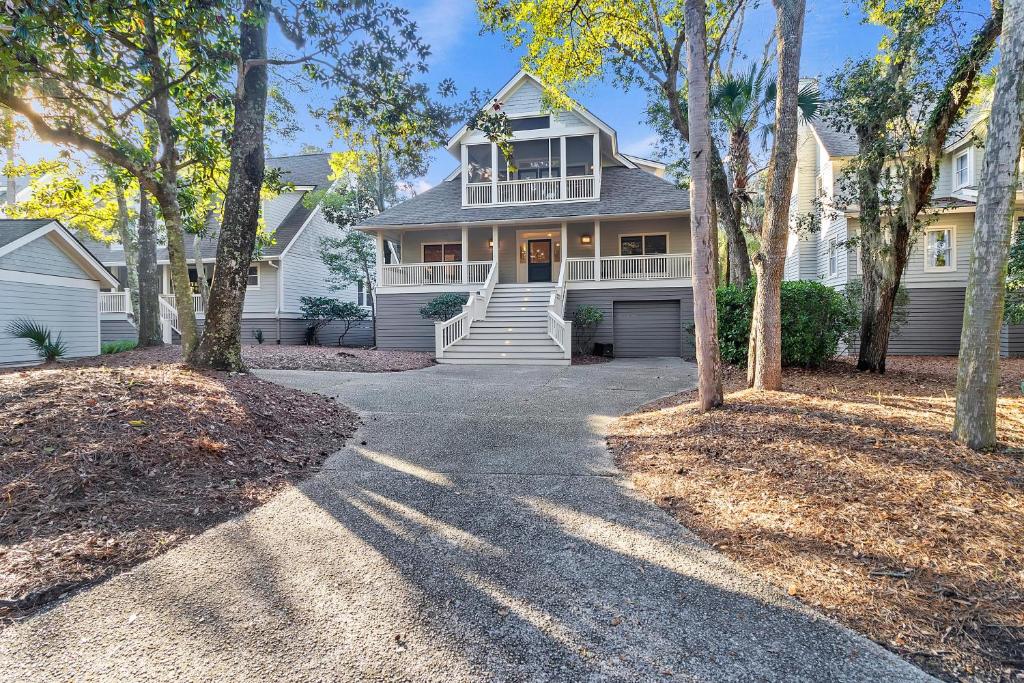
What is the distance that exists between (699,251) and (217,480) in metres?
5.34

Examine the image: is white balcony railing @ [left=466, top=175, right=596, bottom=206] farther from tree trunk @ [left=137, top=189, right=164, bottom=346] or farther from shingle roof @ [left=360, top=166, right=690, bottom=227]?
tree trunk @ [left=137, top=189, right=164, bottom=346]

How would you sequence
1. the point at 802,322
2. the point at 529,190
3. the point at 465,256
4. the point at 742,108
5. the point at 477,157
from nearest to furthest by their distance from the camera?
the point at 802,322 < the point at 742,108 < the point at 465,256 < the point at 529,190 < the point at 477,157

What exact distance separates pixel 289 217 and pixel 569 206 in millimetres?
12984

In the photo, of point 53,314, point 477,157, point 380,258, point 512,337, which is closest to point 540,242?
point 477,157

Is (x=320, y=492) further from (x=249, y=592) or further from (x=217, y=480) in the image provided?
(x=249, y=592)

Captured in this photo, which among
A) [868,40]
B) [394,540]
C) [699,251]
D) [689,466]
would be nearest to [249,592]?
[394,540]

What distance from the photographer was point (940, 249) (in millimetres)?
15367

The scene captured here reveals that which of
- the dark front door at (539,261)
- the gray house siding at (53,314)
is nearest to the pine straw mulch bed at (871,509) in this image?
the dark front door at (539,261)

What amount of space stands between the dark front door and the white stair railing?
1365 cm

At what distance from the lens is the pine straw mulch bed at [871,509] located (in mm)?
2211

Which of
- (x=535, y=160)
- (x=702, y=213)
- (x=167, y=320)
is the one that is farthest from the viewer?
(x=167, y=320)

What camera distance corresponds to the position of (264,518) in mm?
3406

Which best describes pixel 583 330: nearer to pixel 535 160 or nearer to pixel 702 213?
pixel 535 160

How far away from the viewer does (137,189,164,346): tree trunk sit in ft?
48.4
